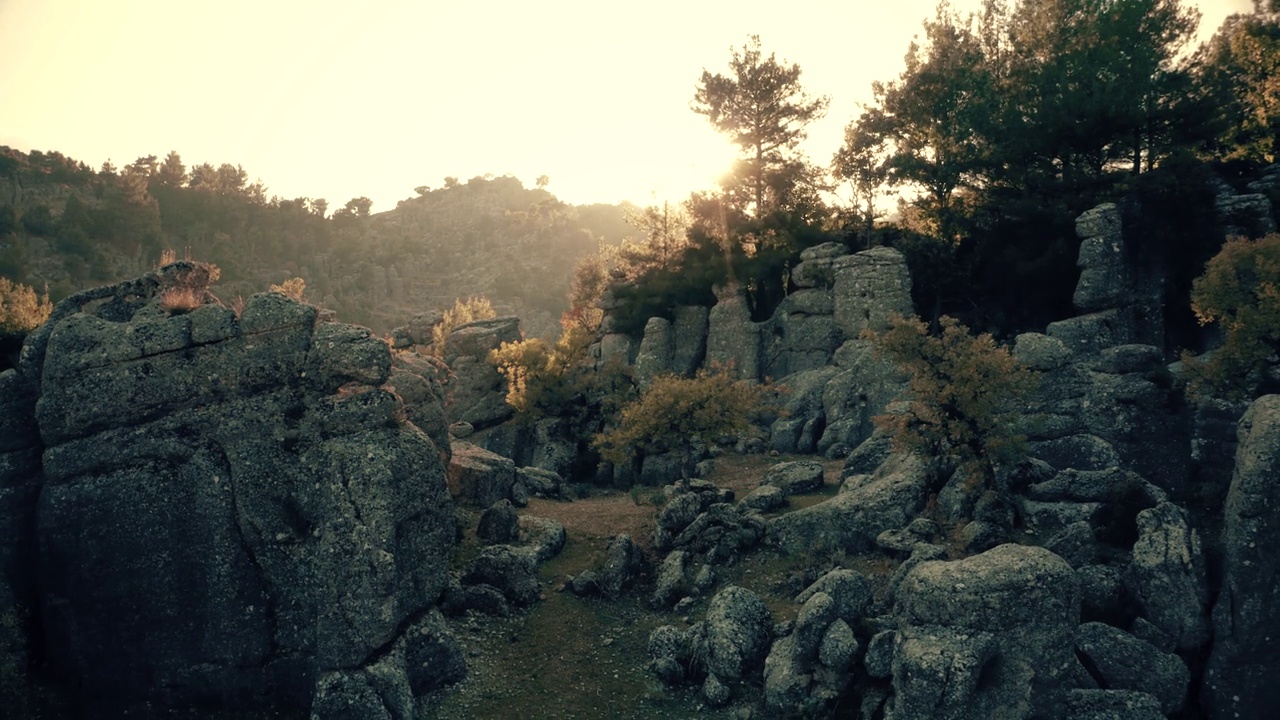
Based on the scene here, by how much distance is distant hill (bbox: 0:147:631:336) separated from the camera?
7762cm

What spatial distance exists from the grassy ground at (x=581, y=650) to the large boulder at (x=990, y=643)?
4.59 m

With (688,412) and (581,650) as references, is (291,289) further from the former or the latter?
(581,650)

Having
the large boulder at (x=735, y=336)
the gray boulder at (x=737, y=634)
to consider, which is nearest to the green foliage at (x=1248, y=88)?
the large boulder at (x=735, y=336)

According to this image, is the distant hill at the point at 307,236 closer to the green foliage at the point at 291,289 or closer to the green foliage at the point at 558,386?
the green foliage at the point at 291,289

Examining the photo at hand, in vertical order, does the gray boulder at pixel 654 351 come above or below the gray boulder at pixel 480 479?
above

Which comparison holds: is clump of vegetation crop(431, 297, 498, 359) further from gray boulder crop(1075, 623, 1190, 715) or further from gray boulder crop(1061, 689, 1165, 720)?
gray boulder crop(1061, 689, 1165, 720)

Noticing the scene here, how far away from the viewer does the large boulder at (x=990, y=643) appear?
55.6 feet

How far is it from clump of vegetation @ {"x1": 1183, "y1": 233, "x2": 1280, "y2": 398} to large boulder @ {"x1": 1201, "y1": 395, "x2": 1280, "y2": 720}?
19.4 feet

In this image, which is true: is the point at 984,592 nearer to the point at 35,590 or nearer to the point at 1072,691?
the point at 1072,691

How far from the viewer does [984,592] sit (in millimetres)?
17641

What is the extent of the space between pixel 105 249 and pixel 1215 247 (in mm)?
92147

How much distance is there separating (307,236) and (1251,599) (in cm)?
11903

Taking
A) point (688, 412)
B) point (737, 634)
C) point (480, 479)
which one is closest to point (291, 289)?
point (480, 479)

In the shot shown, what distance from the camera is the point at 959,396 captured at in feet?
85.7
